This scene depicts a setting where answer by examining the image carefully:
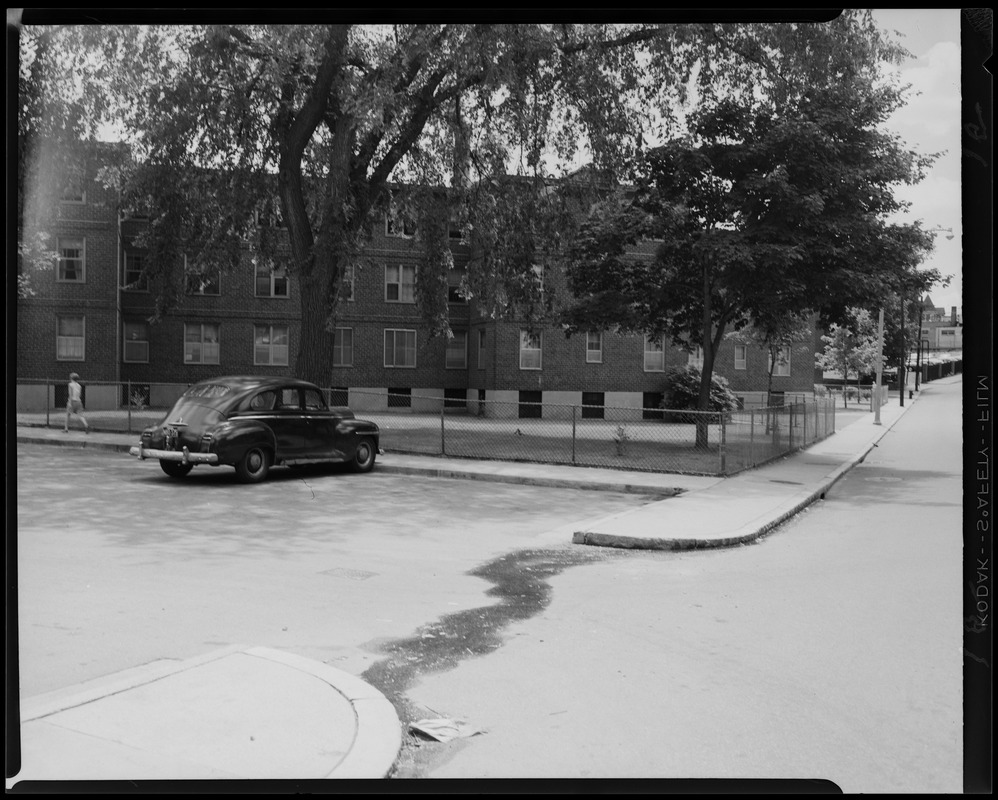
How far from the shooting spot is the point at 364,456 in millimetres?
18375

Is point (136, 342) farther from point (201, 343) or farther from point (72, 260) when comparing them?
point (72, 260)

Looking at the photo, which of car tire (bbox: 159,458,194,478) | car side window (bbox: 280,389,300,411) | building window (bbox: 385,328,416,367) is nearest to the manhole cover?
car tire (bbox: 159,458,194,478)

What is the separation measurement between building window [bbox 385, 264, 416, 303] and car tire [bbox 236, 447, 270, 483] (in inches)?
1133

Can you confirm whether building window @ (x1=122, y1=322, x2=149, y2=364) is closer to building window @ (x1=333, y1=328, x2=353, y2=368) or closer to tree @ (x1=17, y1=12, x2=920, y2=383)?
building window @ (x1=333, y1=328, x2=353, y2=368)

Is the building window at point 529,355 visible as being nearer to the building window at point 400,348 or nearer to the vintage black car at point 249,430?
the building window at point 400,348

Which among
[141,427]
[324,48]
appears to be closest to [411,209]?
[324,48]

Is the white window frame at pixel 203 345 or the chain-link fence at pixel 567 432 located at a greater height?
the white window frame at pixel 203 345

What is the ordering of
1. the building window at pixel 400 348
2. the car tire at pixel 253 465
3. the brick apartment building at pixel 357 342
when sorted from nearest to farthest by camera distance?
the car tire at pixel 253 465 → the brick apartment building at pixel 357 342 → the building window at pixel 400 348

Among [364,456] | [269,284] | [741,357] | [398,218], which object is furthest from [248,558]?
[741,357]

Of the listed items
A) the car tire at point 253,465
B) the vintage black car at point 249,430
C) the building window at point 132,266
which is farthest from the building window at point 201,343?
the car tire at point 253,465

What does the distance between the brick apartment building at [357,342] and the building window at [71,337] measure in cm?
5

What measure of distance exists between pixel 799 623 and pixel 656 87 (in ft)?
51.5

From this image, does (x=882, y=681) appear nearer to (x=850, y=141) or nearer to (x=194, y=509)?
(x=194, y=509)

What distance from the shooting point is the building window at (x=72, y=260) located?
35406 millimetres
